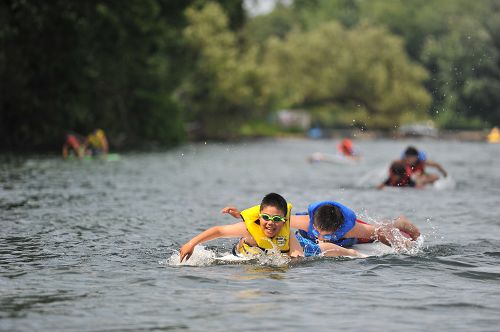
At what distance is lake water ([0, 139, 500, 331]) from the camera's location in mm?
9922

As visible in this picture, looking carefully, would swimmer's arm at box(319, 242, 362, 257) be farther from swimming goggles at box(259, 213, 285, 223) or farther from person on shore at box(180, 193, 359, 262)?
swimming goggles at box(259, 213, 285, 223)

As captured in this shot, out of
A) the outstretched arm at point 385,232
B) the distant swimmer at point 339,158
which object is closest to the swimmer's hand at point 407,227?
the outstretched arm at point 385,232

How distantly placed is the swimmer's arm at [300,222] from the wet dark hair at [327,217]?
0.27 metres

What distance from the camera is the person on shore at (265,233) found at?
40.6ft

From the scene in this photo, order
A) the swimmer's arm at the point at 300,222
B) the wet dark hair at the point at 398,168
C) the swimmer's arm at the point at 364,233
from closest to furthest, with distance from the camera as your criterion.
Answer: the swimmer's arm at the point at 300,222, the swimmer's arm at the point at 364,233, the wet dark hair at the point at 398,168

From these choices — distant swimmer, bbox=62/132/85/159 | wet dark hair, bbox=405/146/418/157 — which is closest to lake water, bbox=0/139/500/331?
wet dark hair, bbox=405/146/418/157

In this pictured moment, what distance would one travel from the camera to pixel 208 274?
1255cm

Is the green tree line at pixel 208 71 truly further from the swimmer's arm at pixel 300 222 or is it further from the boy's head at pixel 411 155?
the swimmer's arm at pixel 300 222

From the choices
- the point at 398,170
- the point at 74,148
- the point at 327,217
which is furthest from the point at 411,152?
the point at 74,148

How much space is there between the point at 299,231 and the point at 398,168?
1315 centimetres

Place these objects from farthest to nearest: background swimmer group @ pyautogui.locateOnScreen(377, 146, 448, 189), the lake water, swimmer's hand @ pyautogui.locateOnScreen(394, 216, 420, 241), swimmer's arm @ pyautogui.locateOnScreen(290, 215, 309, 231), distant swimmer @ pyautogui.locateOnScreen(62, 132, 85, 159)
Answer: distant swimmer @ pyautogui.locateOnScreen(62, 132, 85, 159)
background swimmer group @ pyautogui.locateOnScreen(377, 146, 448, 189)
swimmer's hand @ pyautogui.locateOnScreen(394, 216, 420, 241)
swimmer's arm @ pyautogui.locateOnScreen(290, 215, 309, 231)
the lake water

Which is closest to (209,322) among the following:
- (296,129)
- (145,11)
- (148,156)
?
(148,156)

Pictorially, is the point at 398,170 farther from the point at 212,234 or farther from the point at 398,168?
the point at 212,234

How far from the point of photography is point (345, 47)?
100 metres
